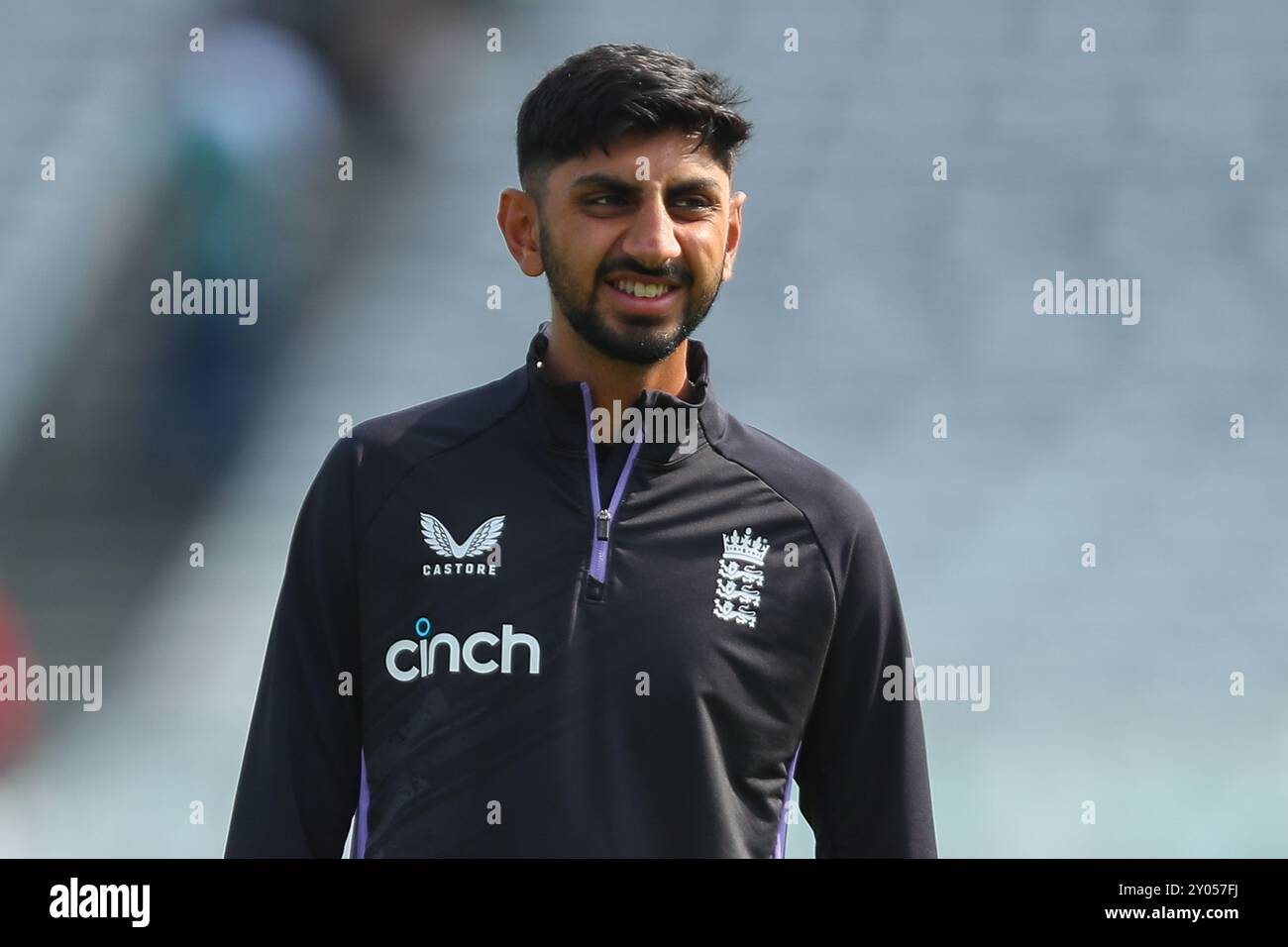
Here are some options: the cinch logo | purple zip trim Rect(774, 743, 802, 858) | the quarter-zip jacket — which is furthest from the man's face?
purple zip trim Rect(774, 743, 802, 858)

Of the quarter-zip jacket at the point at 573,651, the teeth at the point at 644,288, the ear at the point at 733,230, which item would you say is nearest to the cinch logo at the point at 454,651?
the quarter-zip jacket at the point at 573,651

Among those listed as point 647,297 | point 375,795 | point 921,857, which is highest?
point 647,297

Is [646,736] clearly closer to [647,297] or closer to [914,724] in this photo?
[914,724]

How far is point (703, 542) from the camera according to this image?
6.50ft

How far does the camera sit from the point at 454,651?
1.90 metres

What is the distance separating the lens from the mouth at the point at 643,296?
75.7 inches

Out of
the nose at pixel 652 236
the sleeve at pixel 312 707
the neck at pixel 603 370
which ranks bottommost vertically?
the sleeve at pixel 312 707

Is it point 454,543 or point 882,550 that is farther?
point 882,550

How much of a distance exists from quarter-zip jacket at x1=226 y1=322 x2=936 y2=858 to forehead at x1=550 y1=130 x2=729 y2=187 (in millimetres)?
271

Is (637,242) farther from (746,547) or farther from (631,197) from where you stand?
(746,547)

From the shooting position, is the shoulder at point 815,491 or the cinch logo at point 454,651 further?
the shoulder at point 815,491

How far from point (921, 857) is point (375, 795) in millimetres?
761

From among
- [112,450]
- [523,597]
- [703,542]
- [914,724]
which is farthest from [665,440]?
[112,450]

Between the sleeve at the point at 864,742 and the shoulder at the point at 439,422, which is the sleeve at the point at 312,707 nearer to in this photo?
the shoulder at the point at 439,422
